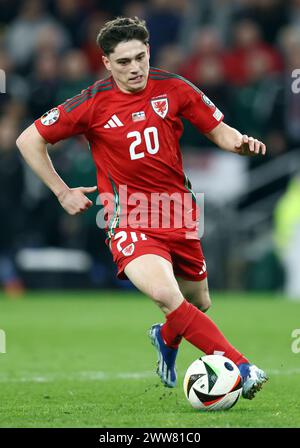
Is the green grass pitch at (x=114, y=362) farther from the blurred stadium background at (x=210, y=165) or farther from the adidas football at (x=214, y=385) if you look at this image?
the blurred stadium background at (x=210, y=165)

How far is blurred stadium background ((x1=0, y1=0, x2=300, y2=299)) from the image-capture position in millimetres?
15539

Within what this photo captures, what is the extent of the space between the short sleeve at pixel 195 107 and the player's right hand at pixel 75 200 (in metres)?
0.81

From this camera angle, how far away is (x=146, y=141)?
23.1 feet

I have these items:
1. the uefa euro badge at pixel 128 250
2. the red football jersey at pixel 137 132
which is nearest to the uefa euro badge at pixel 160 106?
the red football jersey at pixel 137 132

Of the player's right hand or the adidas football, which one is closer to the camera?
the adidas football

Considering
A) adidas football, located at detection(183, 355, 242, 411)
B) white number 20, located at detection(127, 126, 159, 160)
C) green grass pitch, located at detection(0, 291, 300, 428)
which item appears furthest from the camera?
white number 20, located at detection(127, 126, 159, 160)

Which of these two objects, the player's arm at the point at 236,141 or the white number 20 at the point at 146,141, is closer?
the player's arm at the point at 236,141

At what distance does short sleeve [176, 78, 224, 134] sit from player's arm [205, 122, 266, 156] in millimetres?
52

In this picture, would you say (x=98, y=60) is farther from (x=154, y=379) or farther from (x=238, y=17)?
(x=154, y=379)

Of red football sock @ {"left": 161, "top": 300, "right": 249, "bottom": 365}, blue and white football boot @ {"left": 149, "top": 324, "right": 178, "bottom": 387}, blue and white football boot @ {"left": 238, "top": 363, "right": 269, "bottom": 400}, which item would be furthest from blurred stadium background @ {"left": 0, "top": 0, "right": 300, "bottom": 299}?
blue and white football boot @ {"left": 238, "top": 363, "right": 269, "bottom": 400}

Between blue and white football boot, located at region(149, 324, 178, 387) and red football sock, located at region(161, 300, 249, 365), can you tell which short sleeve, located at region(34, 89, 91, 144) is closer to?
red football sock, located at region(161, 300, 249, 365)

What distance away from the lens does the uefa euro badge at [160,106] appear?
7070mm

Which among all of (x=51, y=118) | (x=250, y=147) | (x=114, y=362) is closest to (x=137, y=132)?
(x=51, y=118)

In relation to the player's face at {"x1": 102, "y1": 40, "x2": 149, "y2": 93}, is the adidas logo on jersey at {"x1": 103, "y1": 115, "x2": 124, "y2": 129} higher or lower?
lower
